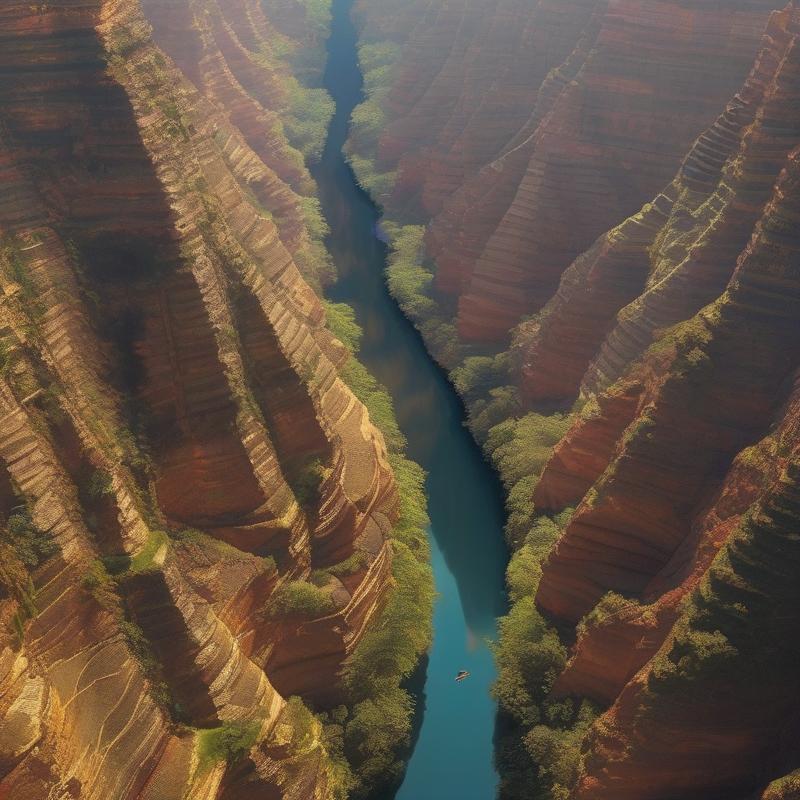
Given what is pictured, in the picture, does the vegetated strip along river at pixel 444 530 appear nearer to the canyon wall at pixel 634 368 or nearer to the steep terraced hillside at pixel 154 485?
the canyon wall at pixel 634 368

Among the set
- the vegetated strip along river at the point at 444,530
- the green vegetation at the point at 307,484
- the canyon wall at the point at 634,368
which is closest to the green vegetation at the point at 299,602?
the green vegetation at the point at 307,484

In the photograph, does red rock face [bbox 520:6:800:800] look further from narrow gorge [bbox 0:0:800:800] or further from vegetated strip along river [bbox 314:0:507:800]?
vegetated strip along river [bbox 314:0:507:800]

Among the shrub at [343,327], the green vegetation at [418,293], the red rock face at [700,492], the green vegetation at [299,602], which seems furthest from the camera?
the green vegetation at [418,293]

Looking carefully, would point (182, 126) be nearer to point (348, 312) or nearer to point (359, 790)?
point (359, 790)

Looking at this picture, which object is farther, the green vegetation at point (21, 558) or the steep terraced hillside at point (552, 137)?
the steep terraced hillside at point (552, 137)

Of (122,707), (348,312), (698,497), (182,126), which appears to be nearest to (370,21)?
(348,312)

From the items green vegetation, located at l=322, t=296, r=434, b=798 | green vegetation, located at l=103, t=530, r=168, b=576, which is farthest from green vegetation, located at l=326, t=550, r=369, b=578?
green vegetation, located at l=103, t=530, r=168, b=576

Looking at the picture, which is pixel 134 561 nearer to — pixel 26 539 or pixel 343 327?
pixel 26 539
